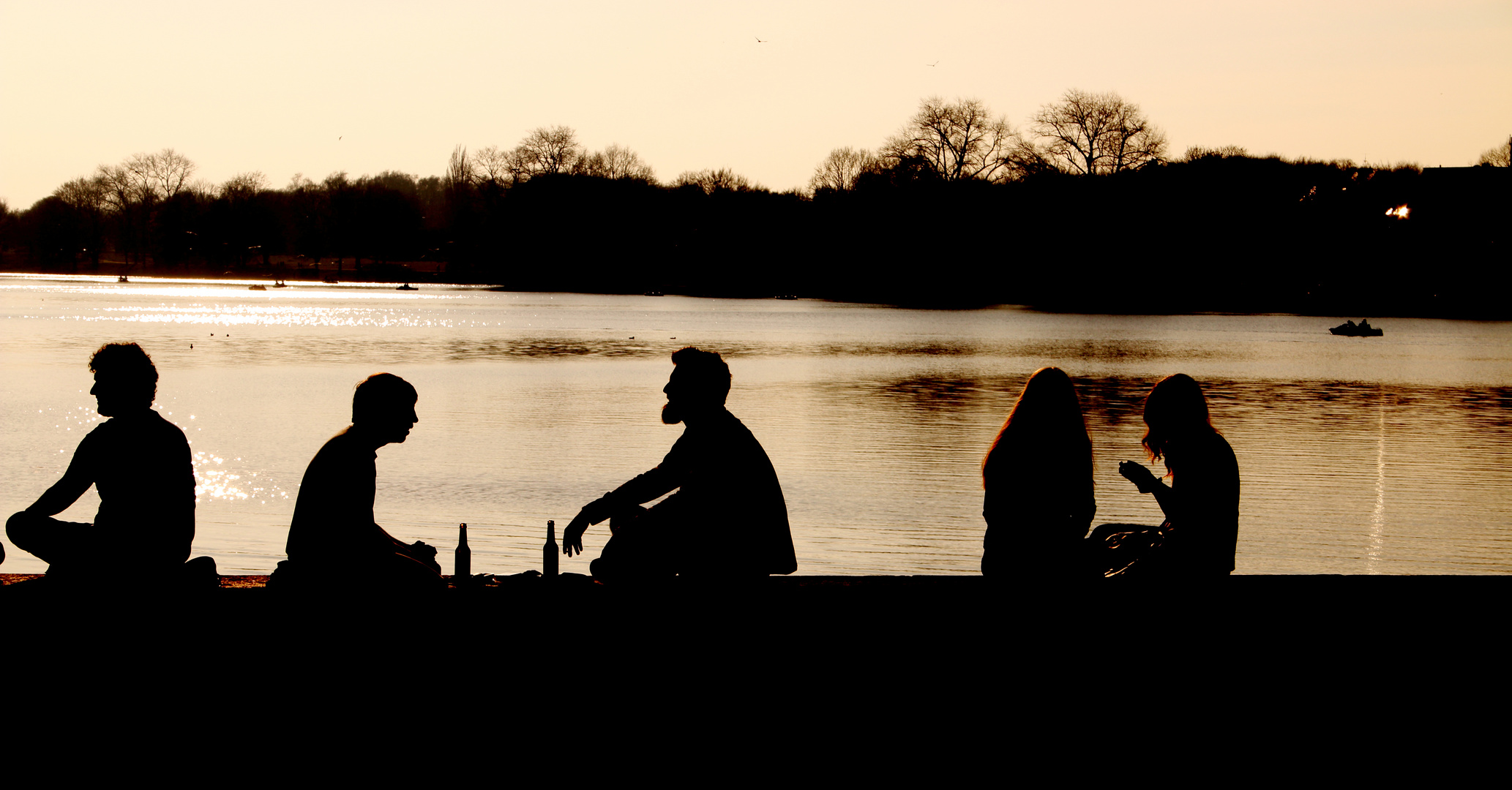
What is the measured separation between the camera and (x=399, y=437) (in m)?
4.50

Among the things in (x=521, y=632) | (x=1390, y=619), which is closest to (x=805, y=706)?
(x=521, y=632)

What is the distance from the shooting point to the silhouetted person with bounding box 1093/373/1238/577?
4.93 metres

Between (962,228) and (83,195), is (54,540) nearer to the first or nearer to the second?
(962,228)

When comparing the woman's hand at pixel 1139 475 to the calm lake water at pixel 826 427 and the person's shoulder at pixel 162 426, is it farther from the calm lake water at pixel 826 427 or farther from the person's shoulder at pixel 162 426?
the calm lake water at pixel 826 427

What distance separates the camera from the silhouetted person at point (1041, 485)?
15.9 ft

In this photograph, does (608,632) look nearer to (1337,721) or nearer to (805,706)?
(805,706)

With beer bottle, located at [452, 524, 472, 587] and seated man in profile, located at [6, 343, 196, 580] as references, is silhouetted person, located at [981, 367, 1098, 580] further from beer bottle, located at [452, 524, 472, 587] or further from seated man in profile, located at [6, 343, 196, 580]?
seated man in profile, located at [6, 343, 196, 580]

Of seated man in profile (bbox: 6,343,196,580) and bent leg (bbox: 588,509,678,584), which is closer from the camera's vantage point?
seated man in profile (bbox: 6,343,196,580)

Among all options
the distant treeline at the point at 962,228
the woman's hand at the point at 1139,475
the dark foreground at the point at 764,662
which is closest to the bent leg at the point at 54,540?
the dark foreground at the point at 764,662

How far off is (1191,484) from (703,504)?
1.85m

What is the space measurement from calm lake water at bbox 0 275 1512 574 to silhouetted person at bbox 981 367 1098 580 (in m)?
4.76

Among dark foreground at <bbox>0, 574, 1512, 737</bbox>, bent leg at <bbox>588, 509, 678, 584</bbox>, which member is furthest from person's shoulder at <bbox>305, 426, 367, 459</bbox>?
bent leg at <bbox>588, 509, 678, 584</bbox>

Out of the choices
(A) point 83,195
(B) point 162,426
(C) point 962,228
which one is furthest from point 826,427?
(A) point 83,195

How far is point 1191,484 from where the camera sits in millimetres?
4961
